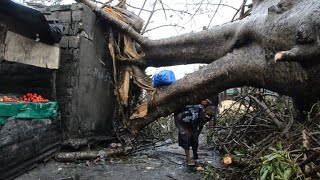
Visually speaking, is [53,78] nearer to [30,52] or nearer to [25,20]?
[30,52]

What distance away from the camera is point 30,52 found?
5.49 meters

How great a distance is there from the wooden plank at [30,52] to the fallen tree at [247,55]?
170 centimetres

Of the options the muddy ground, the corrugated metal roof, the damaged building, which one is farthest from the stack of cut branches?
the corrugated metal roof

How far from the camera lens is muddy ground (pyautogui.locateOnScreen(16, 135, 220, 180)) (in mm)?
5199

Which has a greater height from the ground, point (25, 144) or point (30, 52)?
point (30, 52)

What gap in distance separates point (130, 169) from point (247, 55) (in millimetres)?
2755

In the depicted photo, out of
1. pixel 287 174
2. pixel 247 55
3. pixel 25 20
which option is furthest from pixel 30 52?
pixel 287 174

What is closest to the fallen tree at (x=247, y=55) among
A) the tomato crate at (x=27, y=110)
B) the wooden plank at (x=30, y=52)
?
the wooden plank at (x=30, y=52)

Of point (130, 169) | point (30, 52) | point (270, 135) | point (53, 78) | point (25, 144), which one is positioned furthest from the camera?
point (53, 78)

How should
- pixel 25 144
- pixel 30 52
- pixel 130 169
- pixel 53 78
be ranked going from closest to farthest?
pixel 25 144 < pixel 30 52 < pixel 130 169 < pixel 53 78

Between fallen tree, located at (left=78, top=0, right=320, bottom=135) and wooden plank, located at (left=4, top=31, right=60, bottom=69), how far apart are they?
5.58 feet

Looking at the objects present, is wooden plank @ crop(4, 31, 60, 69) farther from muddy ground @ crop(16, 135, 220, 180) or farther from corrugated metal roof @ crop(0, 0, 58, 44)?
muddy ground @ crop(16, 135, 220, 180)

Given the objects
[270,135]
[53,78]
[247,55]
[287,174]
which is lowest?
[287,174]

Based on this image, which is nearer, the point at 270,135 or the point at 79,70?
the point at 270,135
